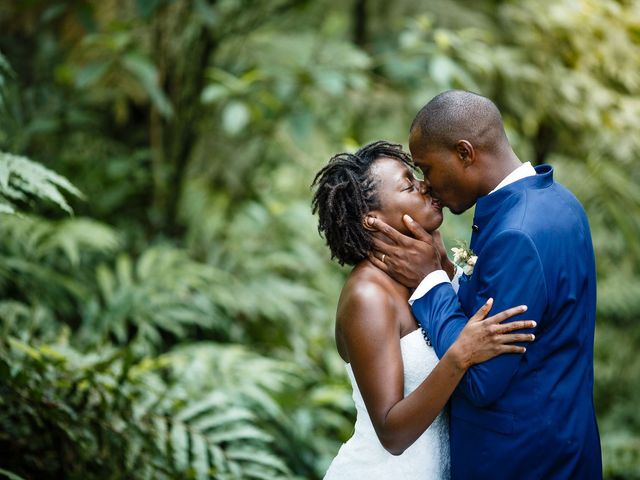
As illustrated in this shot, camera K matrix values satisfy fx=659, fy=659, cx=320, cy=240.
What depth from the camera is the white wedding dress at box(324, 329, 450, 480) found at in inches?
84.4

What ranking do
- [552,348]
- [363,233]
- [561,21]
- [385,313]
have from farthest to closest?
1. [561,21]
2. [363,233]
3. [385,313]
4. [552,348]

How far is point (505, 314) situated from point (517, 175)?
1.54 feet

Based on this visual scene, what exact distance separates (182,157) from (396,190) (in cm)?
318

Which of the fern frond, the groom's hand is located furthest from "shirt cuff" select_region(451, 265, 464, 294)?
the fern frond

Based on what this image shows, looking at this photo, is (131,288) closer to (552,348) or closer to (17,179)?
(17,179)

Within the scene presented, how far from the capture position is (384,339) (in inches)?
82.3

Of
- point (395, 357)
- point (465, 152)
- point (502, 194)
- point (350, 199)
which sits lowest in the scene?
point (395, 357)

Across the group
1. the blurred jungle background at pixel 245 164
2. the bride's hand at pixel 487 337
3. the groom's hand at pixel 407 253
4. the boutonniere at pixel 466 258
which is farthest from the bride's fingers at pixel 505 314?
the blurred jungle background at pixel 245 164

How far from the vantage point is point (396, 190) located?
224cm

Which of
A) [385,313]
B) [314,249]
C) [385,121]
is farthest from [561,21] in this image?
[385,313]

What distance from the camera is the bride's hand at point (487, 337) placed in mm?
1818

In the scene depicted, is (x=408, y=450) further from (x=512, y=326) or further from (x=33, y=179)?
(x=33, y=179)

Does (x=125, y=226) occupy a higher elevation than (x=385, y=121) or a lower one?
lower

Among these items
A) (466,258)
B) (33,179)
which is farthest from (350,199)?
(33,179)
